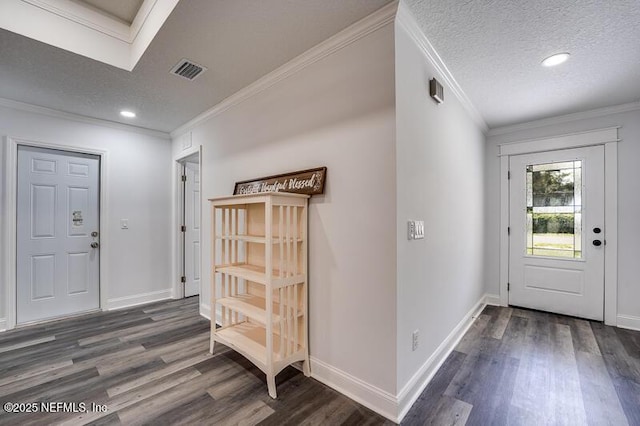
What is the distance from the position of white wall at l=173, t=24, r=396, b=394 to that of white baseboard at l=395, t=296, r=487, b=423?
0.15 metres

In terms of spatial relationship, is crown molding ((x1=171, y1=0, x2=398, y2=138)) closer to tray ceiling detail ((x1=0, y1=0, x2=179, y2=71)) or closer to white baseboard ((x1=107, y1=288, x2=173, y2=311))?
tray ceiling detail ((x1=0, y1=0, x2=179, y2=71))

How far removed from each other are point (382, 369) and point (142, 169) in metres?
3.86

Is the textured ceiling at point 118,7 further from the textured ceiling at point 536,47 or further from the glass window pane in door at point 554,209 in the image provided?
the glass window pane in door at point 554,209

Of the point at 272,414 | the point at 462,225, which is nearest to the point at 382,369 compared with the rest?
the point at 272,414

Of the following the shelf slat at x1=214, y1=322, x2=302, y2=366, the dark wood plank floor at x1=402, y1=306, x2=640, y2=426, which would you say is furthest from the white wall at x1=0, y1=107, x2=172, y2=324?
the dark wood plank floor at x1=402, y1=306, x2=640, y2=426

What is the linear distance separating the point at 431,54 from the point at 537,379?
2515 millimetres

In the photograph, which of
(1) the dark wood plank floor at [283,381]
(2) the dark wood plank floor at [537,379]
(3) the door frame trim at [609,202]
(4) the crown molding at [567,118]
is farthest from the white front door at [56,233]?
(3) the door frame trim at [609,202]

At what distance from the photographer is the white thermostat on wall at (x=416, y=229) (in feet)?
5.83

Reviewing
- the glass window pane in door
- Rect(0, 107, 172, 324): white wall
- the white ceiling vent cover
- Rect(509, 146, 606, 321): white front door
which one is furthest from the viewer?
Rect(0, 107, 172, 324): white wall

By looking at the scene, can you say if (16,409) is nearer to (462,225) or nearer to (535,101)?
(462,225)

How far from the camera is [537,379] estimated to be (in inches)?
79.5

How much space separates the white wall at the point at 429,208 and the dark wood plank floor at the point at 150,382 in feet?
2.27

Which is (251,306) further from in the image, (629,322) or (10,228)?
(629,322)

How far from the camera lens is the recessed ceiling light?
204cm
